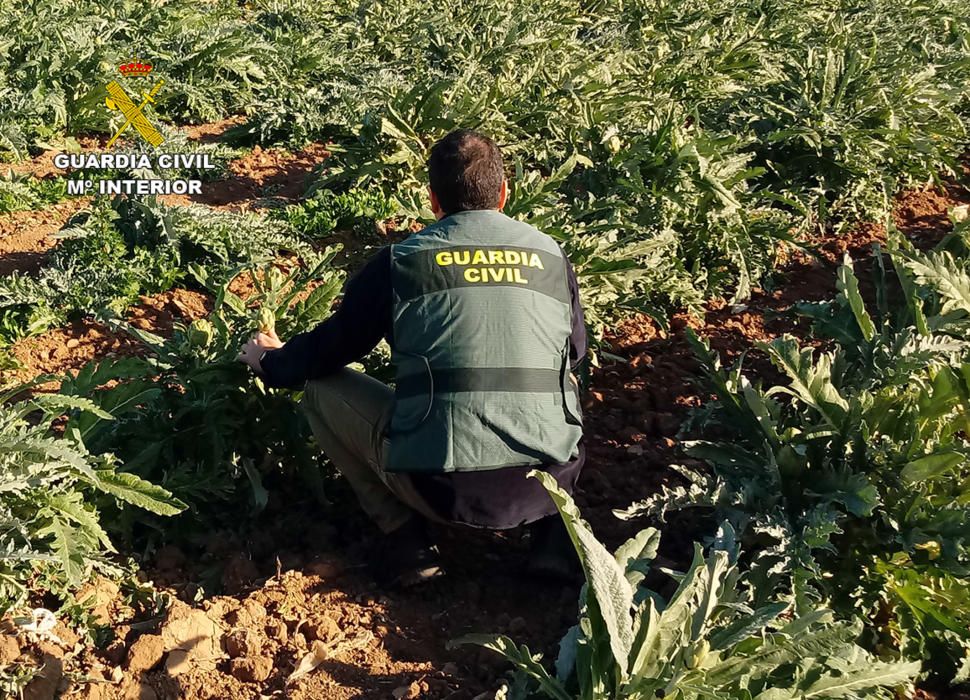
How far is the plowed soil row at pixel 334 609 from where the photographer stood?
300cm

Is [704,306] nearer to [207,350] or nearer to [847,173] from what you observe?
[847,173]

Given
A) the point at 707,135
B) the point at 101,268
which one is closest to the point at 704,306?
the point at 707,135

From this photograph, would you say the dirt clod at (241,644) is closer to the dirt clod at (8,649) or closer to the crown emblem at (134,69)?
the dirt clod at (8,649)

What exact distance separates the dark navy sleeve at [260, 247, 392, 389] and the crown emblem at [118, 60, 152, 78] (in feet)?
16.1

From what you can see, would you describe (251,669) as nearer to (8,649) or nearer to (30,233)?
(8,649)

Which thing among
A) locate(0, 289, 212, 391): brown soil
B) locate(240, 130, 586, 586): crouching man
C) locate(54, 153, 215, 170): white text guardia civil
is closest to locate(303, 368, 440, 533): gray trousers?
locate(240, 130, 586, 586): crouching man

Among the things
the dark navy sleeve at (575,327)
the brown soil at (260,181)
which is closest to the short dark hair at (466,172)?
the dark navy sleeve at (575,327)

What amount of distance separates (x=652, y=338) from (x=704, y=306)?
0.47 metres

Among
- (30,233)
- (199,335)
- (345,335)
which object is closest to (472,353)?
(345,335)

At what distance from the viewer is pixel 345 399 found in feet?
11.4

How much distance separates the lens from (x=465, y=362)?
10.2 feet

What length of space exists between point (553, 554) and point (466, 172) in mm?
1292

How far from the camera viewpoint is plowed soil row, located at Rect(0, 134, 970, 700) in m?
3.00

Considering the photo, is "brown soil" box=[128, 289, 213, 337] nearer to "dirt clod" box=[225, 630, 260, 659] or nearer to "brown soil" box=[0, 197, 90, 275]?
"brown soil" box=[0, 197, 90, 275]
